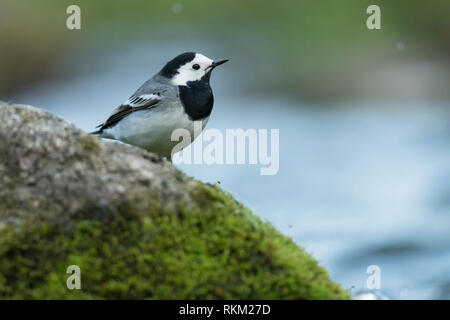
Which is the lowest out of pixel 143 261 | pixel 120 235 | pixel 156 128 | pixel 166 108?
pixel 143 261

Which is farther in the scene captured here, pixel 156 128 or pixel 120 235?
pixel 156 128

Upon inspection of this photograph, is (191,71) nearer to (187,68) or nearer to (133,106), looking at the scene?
(187,68)

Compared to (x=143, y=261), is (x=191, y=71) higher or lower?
higher

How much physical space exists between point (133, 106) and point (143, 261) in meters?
2.55

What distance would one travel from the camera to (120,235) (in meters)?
3.13

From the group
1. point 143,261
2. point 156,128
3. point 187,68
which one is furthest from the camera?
point 187,68

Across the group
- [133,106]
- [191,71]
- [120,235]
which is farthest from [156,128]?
[120,235]

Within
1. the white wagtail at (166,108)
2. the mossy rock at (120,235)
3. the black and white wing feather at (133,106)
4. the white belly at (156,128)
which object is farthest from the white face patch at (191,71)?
the mossy rock at (120,235)

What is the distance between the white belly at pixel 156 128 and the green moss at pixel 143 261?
6.73ft

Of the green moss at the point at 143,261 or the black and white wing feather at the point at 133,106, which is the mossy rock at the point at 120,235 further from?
the black and white wing feather at the point at 133,106

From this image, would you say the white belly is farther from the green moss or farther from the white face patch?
the green moss

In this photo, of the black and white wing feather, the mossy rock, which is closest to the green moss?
the mossy rock

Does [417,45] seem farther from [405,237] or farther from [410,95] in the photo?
[405,237]

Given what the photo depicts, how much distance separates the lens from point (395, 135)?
35.4ft
